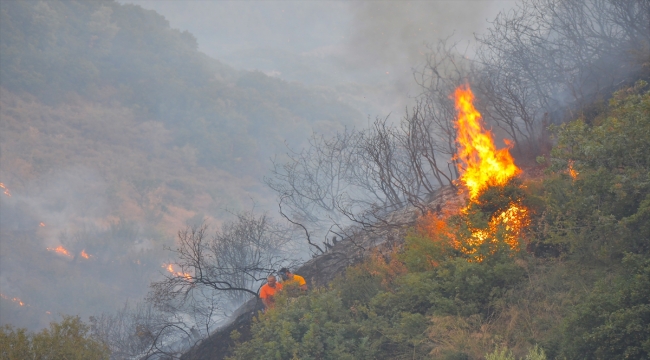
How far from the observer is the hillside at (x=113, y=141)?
36.6 meters

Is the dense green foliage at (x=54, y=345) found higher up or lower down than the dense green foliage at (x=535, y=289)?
higher up

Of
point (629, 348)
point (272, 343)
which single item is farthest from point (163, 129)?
point (629, 348)

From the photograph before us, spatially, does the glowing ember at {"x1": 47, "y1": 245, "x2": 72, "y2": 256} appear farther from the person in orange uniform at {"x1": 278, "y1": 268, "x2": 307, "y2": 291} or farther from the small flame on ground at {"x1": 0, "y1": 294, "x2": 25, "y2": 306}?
the person in orange uniform at {"x1": 278, "y1": 268, "x2": 307, "y2": 291}

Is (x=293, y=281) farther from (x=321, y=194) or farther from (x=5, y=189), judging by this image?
(x=5, y=189)

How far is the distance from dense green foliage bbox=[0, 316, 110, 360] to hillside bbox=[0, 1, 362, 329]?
2481 cm

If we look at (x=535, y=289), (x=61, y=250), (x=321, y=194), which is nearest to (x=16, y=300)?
(x=61, y=250)

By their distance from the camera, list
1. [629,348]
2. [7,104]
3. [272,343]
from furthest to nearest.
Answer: [7,104]
[272,343]
[629,348]

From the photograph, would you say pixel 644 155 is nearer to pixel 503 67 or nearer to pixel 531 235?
pixel 531 235

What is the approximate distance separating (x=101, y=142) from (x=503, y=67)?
37.9 m

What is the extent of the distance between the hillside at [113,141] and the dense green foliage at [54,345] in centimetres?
2481

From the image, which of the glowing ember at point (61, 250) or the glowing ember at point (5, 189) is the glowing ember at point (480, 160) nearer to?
the glowing ember at point (61, 250)

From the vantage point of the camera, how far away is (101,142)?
150 feet

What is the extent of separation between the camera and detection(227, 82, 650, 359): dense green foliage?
4.96 metres

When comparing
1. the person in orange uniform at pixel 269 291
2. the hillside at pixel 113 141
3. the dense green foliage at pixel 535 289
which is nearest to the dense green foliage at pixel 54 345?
the dense green foliage at pixel 535 289
